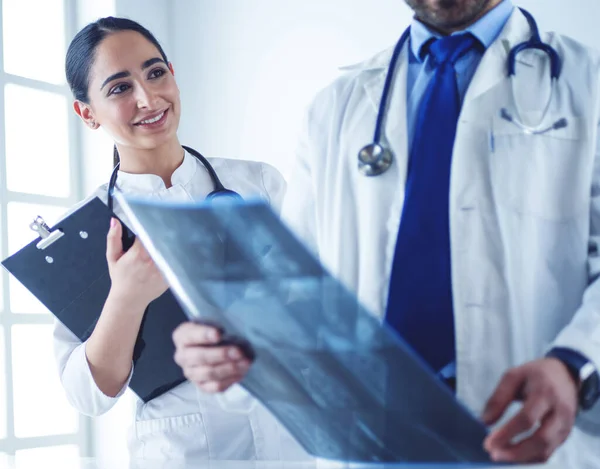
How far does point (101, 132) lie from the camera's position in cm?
289

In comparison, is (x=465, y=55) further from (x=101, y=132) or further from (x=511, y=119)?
(x=101, y=132)

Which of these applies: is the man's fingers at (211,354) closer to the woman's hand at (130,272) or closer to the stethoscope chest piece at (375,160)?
the stethoscope chest piece at (375,160)

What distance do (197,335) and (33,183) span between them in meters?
2.32

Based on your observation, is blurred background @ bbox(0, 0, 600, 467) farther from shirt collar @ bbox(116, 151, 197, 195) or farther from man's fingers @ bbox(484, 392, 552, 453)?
man's fingers @ bbox(484, 392, 552, 453)

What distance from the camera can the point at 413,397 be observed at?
1.89 ft

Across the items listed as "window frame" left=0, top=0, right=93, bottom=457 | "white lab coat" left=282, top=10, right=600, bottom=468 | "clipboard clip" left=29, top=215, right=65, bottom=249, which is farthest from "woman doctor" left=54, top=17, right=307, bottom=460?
"window frame" left=0, top=0, right=93, bottom=457

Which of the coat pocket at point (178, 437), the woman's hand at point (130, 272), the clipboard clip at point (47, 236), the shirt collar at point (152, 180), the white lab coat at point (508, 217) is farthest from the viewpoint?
the shirt collar at point (152, 180)

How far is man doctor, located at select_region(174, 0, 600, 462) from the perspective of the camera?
0.82 meters

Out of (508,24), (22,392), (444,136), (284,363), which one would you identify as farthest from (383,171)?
(22,392)

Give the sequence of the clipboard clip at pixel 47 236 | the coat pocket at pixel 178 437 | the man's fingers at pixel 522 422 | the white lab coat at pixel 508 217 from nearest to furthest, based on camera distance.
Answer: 1. the man's fingers at pixel 522 422
2. the white lab coat at pixel 508 217
3. the clipboard clip at pixel 47 236
4. the coat pocket at pixel 178 437

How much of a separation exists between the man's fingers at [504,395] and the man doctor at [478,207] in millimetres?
158

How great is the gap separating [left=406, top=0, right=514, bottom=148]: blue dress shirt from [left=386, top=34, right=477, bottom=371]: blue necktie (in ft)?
0.04

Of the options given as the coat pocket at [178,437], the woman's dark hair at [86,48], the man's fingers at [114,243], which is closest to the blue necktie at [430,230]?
the man's fingers at [114,243]

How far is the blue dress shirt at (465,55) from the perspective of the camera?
0.92m
